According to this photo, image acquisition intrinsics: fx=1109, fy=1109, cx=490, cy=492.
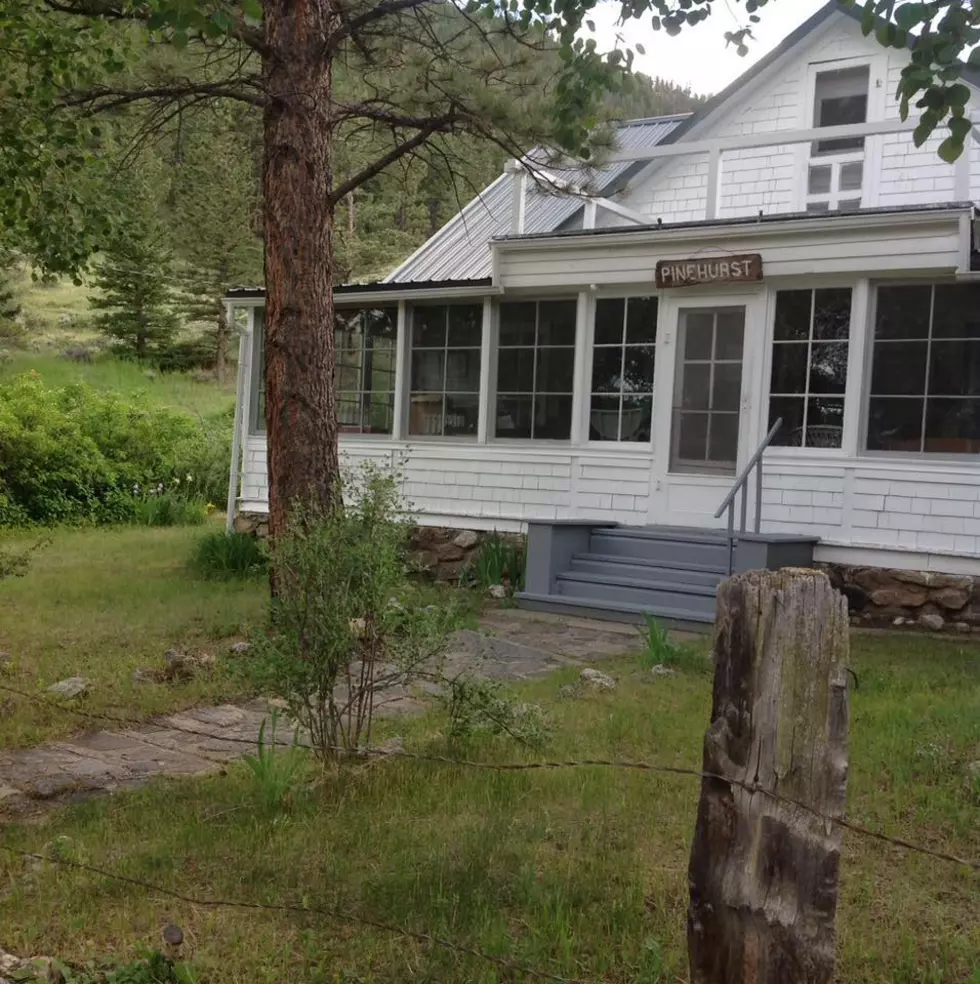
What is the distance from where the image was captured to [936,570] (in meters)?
9.71

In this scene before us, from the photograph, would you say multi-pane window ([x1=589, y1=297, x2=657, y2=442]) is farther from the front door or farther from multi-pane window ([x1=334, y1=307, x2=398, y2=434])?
multi-pane window ([x1=334, y1=307, x2=398, y2=434])

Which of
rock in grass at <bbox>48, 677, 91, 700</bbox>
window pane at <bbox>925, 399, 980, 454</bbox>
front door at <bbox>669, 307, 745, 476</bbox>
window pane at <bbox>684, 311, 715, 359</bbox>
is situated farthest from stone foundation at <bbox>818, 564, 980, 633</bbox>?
rock in grass at <bbox>48, 677, 91, 700</bbox>

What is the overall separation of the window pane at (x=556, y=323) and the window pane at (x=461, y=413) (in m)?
1.05

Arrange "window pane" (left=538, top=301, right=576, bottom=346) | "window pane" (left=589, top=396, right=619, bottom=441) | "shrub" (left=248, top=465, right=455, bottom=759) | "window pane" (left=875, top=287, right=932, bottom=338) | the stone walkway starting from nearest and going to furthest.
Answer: "shrub" (left=248, top=465, right=455, bottom=759) < the stone walkway < "window pane" (left=875, top=287, right=932, bottom=338) < "window pane" (left=589, top=396, right=619, bottom=441) < "window pane" (left=538, top=301, right=576, bottom=346)

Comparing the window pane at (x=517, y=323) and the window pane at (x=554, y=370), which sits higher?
the window pane at (x=517, y=323)

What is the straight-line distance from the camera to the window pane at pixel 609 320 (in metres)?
11.6

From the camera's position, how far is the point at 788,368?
10609mm

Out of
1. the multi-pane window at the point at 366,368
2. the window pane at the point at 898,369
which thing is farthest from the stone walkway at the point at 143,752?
the multi-pane window at the point at 366,368

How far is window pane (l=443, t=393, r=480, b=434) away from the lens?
12469mm

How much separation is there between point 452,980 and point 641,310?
9.13 meters

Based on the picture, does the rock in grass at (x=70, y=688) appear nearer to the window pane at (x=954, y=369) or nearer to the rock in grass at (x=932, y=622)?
the rock in grass at (x=932, y=622)

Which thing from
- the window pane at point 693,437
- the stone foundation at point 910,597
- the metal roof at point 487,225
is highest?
the metal roof at point 487,225

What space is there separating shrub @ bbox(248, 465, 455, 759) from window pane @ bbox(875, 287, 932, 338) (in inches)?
257

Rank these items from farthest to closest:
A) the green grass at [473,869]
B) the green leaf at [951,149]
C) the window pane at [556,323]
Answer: the window pane at [556,323], the green leaf at [951,149], the green grass at [473,869]
